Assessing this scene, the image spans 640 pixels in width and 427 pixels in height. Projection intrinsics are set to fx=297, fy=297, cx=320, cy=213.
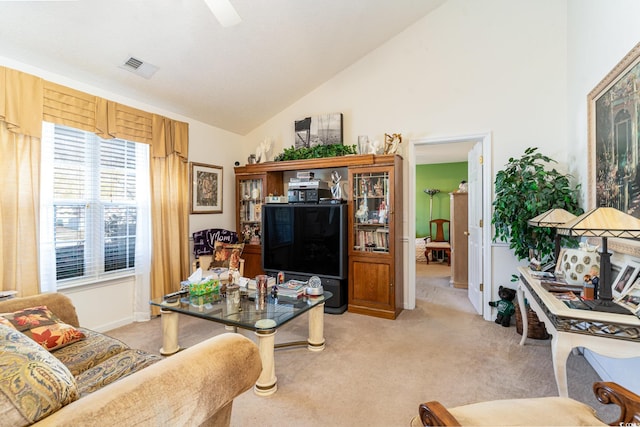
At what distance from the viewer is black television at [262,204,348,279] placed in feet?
11.5

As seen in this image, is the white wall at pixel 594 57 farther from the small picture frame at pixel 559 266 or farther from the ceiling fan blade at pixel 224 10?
the ceiling fan blade at pixel 224 10

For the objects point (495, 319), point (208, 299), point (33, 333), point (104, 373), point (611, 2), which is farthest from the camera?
point (495, 319)

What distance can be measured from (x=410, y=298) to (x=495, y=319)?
0.92 m

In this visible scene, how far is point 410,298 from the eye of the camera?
3697mm

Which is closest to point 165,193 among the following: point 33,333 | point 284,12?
point 33,333

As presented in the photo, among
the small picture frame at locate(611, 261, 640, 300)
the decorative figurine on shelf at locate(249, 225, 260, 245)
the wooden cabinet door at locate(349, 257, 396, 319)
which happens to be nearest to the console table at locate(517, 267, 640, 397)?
the small picture frame at locate(611, 261, 640, 300)

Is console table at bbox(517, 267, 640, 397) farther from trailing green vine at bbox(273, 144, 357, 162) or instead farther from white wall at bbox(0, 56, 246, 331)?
white wall at bbox(0, 56, 246, 331)

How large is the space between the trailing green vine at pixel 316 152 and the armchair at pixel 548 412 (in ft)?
9.85

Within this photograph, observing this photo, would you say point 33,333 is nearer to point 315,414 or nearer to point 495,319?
point 315,414

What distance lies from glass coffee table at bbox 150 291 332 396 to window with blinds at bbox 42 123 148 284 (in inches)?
44.1

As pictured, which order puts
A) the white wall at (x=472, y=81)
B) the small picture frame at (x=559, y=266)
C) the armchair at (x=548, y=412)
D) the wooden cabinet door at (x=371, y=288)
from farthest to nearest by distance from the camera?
the wooden cabinet door at (x=371, y=288)
the white wall at (x=472, y=81)
the small picture frame at (x=559, y=266)
the armchair at (x=548, y=412)

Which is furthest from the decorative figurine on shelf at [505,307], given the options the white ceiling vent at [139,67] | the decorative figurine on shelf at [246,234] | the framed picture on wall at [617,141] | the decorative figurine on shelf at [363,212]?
the white ceiling vent at [139,67]

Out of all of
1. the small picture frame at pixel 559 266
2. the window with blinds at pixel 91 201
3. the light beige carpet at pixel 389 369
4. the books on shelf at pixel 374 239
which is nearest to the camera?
the light beige carpet at pixel 389 369

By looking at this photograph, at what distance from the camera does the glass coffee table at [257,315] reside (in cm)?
199
